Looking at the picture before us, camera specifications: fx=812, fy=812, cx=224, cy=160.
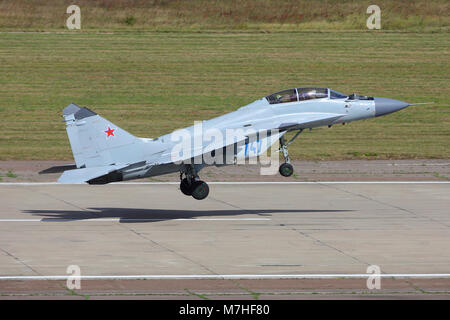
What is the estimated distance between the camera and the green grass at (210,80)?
40875 millimetres

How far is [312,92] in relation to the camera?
2619 centimetres

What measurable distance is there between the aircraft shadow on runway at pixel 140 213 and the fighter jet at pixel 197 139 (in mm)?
1094

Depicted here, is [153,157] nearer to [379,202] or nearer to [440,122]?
[379,202]

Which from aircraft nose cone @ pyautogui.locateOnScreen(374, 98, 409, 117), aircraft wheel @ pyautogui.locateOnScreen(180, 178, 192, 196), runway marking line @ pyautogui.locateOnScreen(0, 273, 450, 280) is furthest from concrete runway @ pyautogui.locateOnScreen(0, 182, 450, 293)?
aircraft nose cone @ pyautogui.locateOnScreen(374, 98, 409, 117)

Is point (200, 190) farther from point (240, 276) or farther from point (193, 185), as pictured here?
point (240, 276)

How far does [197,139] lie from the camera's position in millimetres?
25484

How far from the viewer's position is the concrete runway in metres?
20.7

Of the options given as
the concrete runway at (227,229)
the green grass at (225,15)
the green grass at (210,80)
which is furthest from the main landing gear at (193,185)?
the green grass at (225,15)

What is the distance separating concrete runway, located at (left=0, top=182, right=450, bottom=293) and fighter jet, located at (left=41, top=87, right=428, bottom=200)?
1637 mm

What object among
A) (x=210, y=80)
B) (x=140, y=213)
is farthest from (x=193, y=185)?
(x=210, y=80)

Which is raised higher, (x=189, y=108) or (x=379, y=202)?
(x=189, y=108)

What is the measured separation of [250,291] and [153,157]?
7.68 meters
